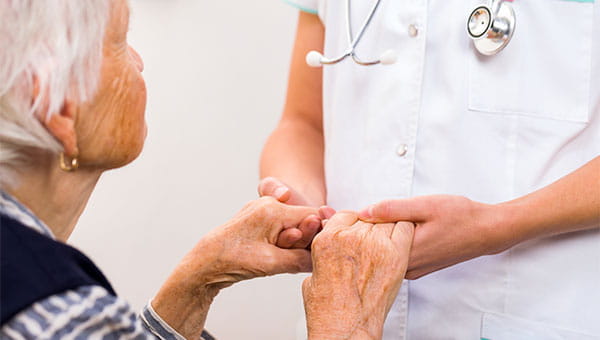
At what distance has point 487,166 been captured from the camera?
103 cm

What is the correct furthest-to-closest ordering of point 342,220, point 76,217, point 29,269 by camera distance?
point 342,220 → point 76,217 → point 29,269

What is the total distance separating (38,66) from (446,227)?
0.56 m

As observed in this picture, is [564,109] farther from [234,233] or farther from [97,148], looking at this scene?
[97,148]

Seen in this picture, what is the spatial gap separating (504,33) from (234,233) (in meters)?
0.50

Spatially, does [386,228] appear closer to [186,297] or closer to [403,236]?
[403,236]

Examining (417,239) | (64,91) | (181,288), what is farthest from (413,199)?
(64,91)

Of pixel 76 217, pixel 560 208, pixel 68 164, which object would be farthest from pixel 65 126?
pixel 560 208

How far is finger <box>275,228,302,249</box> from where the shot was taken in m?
1.12

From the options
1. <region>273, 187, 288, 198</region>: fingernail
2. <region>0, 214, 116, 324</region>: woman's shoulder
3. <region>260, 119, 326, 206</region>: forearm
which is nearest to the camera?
<region>0, 214, 116, 324</region>: woman's shoulder

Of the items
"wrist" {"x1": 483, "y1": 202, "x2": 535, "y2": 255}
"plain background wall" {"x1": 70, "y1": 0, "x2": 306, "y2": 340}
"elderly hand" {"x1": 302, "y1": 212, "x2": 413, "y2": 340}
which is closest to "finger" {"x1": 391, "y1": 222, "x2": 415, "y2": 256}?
"elderly hand" {"x1": 302, "y1": 212, "x2": 413, "y2": 340}

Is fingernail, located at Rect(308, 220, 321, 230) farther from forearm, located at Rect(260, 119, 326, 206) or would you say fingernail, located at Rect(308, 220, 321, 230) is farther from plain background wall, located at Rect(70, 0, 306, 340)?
plain background wall, located at Rect(70, 0, 306, 340)

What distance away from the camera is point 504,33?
99cm

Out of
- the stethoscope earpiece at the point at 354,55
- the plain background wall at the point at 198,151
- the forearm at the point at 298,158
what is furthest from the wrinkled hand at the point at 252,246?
the plain background wall at the point at 198,151

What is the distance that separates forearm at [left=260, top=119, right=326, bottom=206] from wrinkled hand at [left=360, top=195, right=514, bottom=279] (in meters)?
0.27
